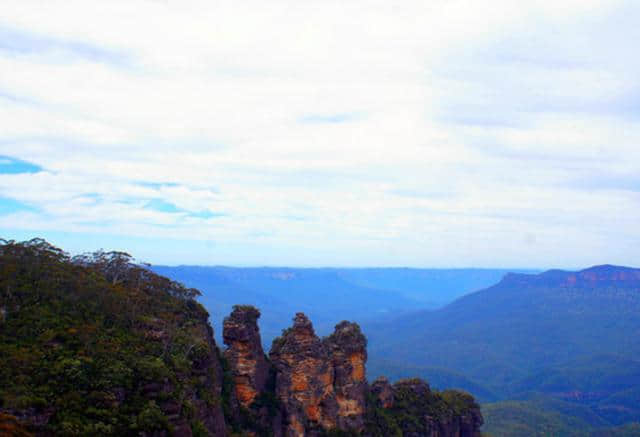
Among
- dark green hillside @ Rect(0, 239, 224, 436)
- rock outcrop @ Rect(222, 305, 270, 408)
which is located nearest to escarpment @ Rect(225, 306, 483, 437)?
rock outcrop @ Rect(222, 305, 270, 408)

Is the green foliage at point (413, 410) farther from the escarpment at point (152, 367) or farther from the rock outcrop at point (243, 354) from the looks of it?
the rock outcrop at point (243, 354)

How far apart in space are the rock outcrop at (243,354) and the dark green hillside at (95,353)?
107 inches

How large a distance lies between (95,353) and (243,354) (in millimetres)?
15292

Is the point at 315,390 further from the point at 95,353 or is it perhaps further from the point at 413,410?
the point at 95,353

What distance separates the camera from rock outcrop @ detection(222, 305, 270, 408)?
39194mm

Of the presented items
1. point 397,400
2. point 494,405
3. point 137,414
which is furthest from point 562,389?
point 137,414

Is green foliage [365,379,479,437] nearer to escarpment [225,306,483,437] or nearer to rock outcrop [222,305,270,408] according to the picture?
escarpment [225,306,483,437]

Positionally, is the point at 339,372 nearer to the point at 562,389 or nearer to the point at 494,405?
the point at 494,405

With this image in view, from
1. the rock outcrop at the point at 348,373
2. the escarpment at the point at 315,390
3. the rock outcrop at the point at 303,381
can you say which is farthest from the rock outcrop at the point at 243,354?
the rock outcrop at the point at 348,373

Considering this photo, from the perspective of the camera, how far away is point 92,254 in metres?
40.2

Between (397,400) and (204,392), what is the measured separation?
1119 inches

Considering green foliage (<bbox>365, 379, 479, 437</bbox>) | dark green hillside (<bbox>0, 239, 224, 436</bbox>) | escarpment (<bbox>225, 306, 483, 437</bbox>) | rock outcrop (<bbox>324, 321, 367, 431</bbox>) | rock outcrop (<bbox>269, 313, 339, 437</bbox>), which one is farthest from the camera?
green foliage (<bbox>365, 379, 479, 437</bbox>)

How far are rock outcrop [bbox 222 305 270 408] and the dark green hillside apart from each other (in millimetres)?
2707

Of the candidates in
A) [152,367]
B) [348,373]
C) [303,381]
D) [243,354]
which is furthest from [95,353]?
[348,373]
